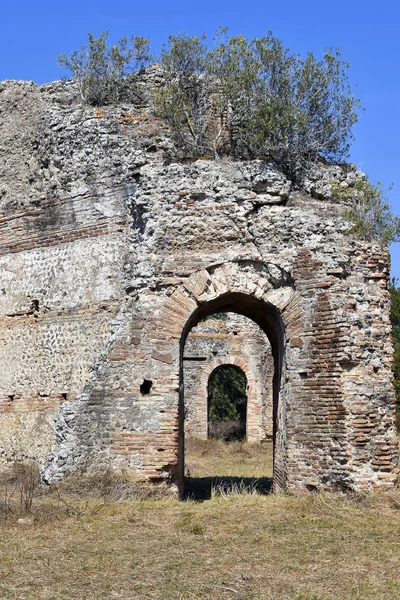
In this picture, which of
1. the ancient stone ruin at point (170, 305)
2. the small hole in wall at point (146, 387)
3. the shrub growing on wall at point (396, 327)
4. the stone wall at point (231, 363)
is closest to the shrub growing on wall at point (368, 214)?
the ancient stone ruin at point (170, 305)

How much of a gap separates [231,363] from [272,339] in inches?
395

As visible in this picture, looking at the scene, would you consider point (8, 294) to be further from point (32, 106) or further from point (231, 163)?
point (231, 163)

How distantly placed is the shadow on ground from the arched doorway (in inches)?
29.6

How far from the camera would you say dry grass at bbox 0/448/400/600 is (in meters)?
5.57

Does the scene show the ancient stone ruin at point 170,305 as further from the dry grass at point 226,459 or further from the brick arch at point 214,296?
the dry grass at point 226,459

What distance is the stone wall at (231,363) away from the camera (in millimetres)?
21469

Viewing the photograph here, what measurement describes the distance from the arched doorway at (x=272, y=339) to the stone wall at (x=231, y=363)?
385 inches

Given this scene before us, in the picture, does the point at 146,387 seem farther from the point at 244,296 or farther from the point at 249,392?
the point at 249,392

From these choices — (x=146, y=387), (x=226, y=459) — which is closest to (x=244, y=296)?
(x=146, y=387)

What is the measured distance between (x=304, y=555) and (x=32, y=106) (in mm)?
10021

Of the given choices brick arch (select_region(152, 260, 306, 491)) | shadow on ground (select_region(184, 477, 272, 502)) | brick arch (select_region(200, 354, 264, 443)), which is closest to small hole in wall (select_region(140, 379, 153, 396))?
brick arch (select_region(152, 260, 306, 491))

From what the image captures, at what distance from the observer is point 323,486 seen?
9273mm

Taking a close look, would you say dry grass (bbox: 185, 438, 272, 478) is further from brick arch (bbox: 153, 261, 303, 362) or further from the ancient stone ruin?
brick arch (bbox: 153, 261, 303, 362)

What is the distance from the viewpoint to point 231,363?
22.0 metres
